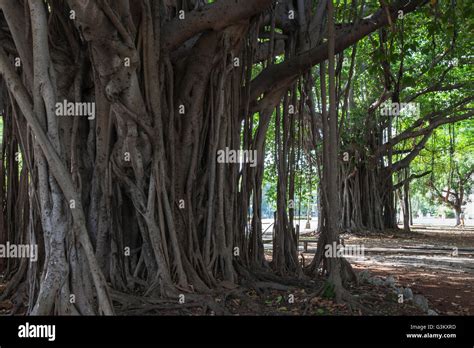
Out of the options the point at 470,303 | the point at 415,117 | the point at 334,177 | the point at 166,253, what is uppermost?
the point at 415,117

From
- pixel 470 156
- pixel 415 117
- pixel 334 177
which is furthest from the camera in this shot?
pixel 470 156

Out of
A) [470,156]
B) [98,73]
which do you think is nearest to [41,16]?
[98,73]

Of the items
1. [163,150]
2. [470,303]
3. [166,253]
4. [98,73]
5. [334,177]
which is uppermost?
[98,73]

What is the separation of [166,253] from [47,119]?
1.56 metres

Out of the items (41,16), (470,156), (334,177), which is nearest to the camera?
(41,16)

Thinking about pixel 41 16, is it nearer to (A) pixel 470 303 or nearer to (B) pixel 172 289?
(B) pixel 172 289

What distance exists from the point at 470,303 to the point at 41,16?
4174 millimetres

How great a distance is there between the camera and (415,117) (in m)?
14.2
